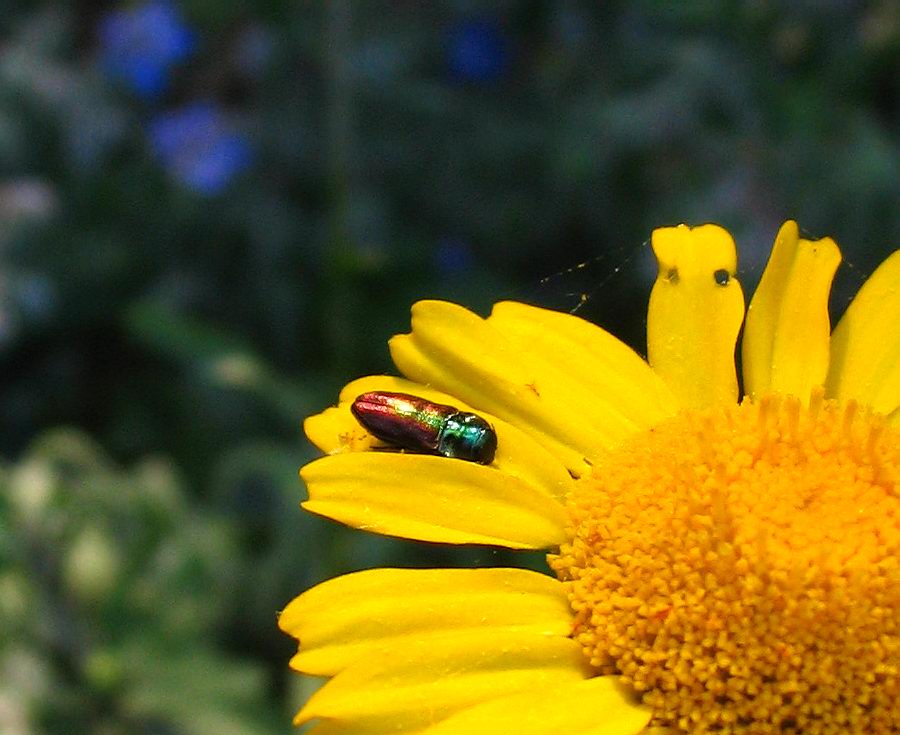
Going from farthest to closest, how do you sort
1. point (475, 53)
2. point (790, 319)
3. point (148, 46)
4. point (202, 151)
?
point (475, 53) → point (148, 46) → point (202, 151) → point (790, 319)

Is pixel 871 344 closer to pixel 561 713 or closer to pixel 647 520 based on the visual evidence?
pixel 647 520

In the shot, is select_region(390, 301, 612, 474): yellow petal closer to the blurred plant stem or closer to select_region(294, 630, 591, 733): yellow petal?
select_region(294, 630, 591, 733): yellow petal

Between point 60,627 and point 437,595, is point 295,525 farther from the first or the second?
point 437,595

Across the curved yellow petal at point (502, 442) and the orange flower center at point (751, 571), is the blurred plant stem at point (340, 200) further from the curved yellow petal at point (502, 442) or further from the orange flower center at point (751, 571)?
the orange flower center at point (751, 571)

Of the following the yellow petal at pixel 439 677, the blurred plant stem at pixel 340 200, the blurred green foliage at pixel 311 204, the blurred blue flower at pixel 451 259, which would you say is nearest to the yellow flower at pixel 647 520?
the yellow petal at pixel 439 677

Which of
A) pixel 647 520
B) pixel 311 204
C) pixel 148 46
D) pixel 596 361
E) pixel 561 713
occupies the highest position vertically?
pixel 148 46

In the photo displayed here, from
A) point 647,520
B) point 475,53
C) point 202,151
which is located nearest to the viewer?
point 647,520

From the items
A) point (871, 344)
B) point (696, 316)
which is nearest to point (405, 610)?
point (696, 316)
